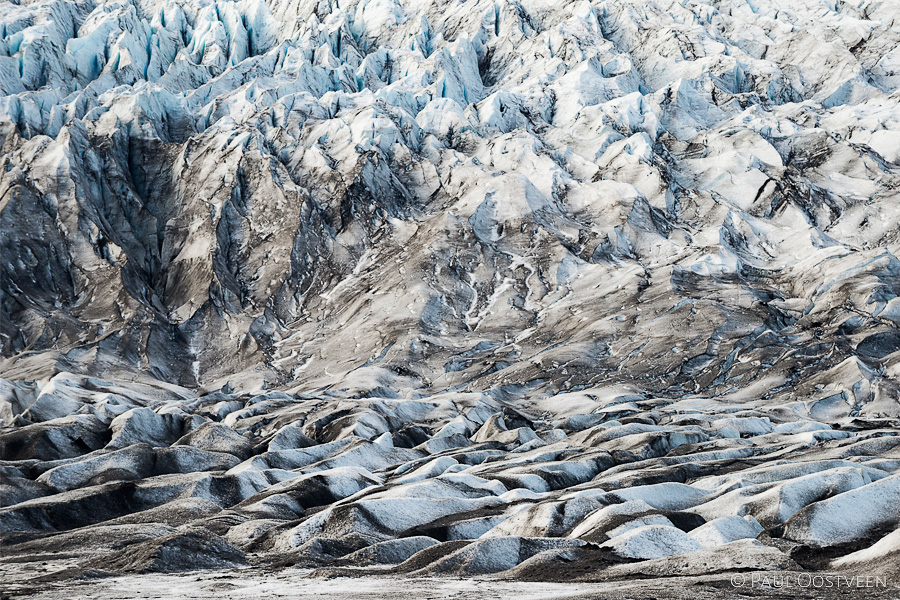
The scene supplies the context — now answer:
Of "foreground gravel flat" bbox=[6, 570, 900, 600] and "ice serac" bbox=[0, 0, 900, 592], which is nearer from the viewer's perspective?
"foreground gravel flat" bbox=[6, 570, 900, 600]

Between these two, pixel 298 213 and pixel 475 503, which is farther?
pixel 298 213

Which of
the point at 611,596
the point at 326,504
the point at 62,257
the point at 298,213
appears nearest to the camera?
the point at 611,596

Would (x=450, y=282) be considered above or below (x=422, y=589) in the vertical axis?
below

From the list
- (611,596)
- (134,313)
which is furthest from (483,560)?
(134,313)

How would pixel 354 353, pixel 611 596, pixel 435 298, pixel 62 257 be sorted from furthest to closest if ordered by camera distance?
pixel 62 257 < pixel 435 298 < pixel 354 353 < pixel 611 596

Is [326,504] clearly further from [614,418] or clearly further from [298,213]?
[298,213]

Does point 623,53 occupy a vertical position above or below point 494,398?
above

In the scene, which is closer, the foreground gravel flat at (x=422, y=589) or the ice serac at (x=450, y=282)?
the foreground gravel flat at (x=422, y=589)

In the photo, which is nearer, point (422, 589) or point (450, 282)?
point (422, 589)
